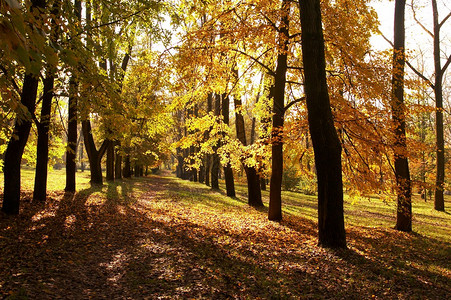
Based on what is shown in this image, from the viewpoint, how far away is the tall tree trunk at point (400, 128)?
816cm

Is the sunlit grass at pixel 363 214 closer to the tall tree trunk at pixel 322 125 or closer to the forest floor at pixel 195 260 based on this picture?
the forest floor at pixel 195 260

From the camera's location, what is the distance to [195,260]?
18.2 feet

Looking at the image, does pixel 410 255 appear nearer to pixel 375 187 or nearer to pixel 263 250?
pixel 375 187

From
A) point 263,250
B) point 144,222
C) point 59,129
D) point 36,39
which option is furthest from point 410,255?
point 59,129

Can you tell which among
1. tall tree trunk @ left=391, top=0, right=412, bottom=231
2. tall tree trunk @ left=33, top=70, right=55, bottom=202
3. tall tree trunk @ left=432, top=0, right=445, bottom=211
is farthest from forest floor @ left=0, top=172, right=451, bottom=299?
tall tree trunk @ left=432, top=0, right=445, bottom=211

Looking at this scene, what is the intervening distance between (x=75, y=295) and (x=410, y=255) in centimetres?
734

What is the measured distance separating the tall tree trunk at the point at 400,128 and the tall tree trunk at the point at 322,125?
2.79m

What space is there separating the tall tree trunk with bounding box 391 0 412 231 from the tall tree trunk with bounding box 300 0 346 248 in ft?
9.16

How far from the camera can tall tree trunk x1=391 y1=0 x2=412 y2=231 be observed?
8156mm

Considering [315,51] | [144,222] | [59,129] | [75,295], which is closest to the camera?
[75,295]

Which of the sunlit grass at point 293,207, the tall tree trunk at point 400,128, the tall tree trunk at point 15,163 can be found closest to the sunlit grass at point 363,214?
the sunlit grass at point 293,207

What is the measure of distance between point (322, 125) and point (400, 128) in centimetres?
445

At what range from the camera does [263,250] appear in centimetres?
645

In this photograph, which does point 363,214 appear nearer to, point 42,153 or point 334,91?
point 334,91
